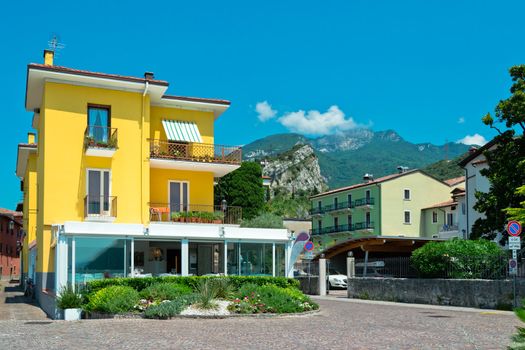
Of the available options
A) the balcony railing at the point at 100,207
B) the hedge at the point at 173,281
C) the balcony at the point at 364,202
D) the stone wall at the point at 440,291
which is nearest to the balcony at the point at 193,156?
the balcony railing at the point at 100,207

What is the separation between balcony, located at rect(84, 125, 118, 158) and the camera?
28.7 meters

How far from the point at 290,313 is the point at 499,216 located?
57.3 feet

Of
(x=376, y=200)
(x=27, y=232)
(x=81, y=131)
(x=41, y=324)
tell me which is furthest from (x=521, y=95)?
(x=376, y=200)

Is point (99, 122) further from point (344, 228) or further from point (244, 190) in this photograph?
point (344, 228)

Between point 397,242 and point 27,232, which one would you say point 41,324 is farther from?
point 27,232

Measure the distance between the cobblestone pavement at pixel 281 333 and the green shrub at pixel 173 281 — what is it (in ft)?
11.8

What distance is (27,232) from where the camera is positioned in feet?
143

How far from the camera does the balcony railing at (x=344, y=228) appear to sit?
251 feet

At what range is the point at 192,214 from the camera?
30.4 m

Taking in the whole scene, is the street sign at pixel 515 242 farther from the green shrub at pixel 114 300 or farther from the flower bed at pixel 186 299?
the green shrub at pixel 114 300

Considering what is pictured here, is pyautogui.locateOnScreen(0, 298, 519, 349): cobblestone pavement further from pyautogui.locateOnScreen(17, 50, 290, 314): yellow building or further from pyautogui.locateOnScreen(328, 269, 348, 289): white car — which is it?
pyautogui.locateOnScreen(328, 269, 348, 289): white car

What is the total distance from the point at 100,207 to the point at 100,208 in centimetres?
5

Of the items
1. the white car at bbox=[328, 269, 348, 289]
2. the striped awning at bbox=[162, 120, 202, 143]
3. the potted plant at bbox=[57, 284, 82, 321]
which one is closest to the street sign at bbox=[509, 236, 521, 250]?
the potted plant at bbox=[57, 284, 82, 321]

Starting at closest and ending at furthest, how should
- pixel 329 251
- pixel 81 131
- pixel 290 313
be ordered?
pixel 290 313
pixel 81 131
pixel 329 251
